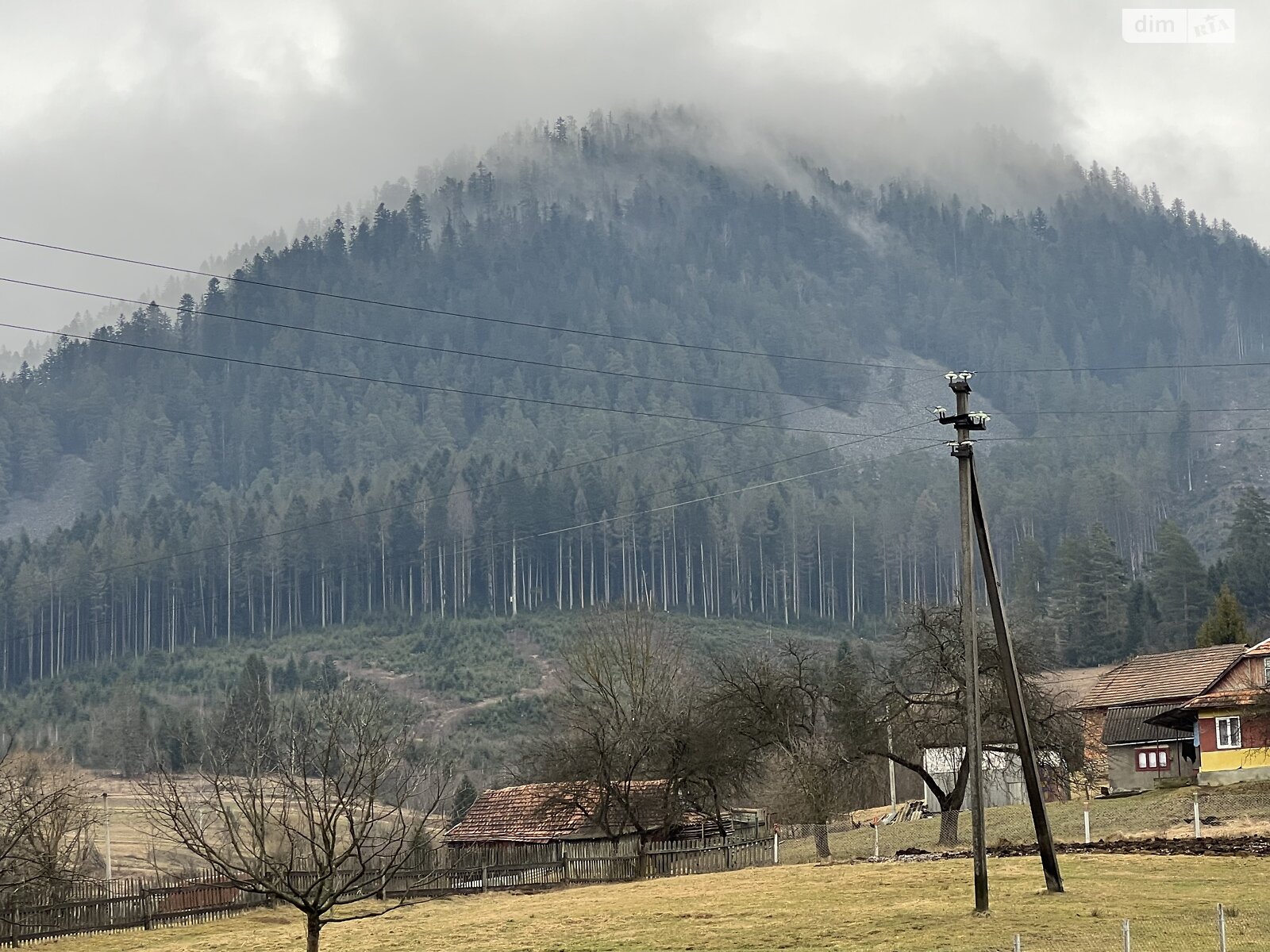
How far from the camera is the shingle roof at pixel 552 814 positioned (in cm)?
6588

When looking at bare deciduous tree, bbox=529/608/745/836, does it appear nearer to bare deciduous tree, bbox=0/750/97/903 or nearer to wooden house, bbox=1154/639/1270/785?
wooden house, bbox=1154/639/1270/785

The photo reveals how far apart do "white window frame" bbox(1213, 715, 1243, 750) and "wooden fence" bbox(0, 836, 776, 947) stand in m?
19.7

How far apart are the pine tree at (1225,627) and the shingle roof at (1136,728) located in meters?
22.8

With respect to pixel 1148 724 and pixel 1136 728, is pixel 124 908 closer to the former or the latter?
pixel 1148 724

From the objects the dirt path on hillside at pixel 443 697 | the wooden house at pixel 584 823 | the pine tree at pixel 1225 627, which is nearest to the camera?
the wooden house at pixel 584 823

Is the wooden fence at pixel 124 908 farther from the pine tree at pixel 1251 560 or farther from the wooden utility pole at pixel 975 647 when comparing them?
the pine tree at pixel 1251 560

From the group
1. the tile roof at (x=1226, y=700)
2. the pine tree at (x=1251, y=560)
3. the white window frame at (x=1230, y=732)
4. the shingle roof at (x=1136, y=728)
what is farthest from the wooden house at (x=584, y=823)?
the pine tree at (x=1251, y=560)

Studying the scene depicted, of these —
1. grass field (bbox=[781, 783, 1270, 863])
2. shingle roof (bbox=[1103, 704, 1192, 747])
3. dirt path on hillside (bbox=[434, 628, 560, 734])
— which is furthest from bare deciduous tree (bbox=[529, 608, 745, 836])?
dirt path on hillside (bbox=[434, 628, 560, 734])

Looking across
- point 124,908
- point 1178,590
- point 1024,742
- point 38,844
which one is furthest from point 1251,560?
point 124,908

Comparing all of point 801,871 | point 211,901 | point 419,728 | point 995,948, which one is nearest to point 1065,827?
point 801,871

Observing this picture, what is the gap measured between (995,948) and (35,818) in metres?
25.1

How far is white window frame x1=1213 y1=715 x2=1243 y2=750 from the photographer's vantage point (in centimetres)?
6231

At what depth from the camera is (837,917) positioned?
113ft

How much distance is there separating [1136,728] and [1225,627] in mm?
26638
